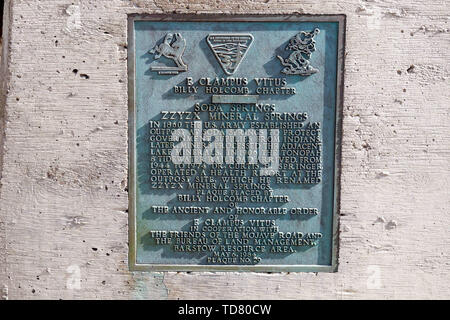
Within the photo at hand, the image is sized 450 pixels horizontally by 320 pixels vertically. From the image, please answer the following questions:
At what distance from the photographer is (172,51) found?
351cm

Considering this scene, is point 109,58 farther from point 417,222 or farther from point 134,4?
point 417,222

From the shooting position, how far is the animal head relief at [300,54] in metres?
3.49

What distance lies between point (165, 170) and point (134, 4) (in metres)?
1.30

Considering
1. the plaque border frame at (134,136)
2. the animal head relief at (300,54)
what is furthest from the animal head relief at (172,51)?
the animal head relief at (300,54)

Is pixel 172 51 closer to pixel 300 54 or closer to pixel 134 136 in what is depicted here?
pixel 134 136

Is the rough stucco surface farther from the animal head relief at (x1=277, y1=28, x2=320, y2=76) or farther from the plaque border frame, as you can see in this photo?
the animal head relief at (x1=277, y1=28, x2=320, y2=76)

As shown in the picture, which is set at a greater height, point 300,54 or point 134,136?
point 300,54

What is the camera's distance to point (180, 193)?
3629 mm

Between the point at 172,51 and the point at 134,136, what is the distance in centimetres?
72

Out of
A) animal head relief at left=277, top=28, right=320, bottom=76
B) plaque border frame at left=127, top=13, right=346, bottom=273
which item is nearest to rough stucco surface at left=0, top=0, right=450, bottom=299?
plaque border frame at left=127, top=13, right=346, bottom=273

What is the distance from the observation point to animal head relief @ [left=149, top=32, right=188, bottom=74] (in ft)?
11.5

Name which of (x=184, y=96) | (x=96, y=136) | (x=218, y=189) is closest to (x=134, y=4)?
(x=184, y=96)

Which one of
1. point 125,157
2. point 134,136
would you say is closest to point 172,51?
point 134,136

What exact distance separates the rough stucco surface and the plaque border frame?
5 cm
